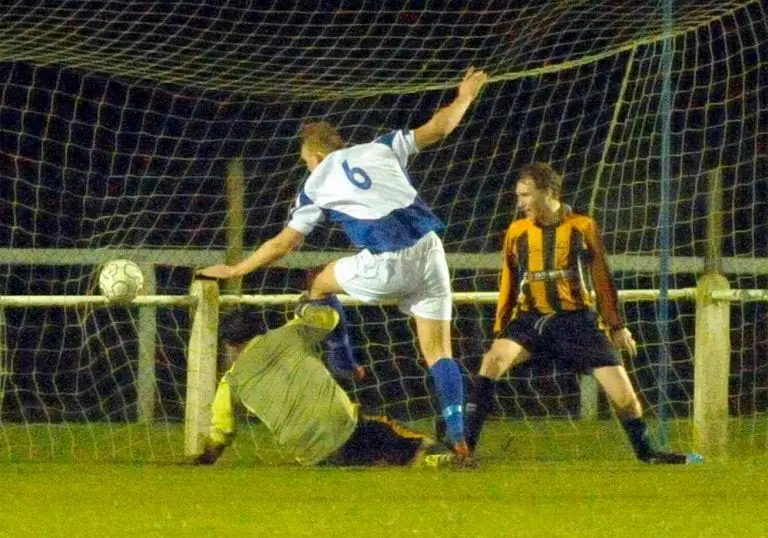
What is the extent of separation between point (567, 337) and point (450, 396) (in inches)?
27.4

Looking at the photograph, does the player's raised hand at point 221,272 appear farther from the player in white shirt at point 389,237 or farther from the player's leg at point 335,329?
the player's leg at point 335,329

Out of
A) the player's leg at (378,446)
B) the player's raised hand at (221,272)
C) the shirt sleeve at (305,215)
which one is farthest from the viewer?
the player's leg at (378,446)

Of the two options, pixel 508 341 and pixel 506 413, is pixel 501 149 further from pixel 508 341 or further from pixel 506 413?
pixel 508 341

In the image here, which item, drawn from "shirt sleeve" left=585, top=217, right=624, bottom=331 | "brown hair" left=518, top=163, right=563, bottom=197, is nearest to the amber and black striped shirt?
"shirt sleeve" left=585, top=217, right=624, bottom=331

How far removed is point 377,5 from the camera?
12906 mm

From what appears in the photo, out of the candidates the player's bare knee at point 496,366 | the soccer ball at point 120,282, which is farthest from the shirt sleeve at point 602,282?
the soccer ball at point 120,282

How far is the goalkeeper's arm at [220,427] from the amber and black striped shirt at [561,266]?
1333 millimetres

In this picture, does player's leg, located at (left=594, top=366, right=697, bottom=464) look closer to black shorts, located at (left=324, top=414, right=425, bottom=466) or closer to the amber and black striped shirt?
the amber and black striped shirt

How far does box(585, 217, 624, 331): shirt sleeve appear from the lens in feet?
26.5

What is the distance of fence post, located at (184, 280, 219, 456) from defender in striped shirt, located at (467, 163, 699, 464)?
4.09ft

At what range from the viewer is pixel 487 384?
26.8 ft

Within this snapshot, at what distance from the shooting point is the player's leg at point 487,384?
26.7ft

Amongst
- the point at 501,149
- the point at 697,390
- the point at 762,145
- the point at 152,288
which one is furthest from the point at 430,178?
the point at 697,390

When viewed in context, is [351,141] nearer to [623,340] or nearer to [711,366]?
[711,366]
